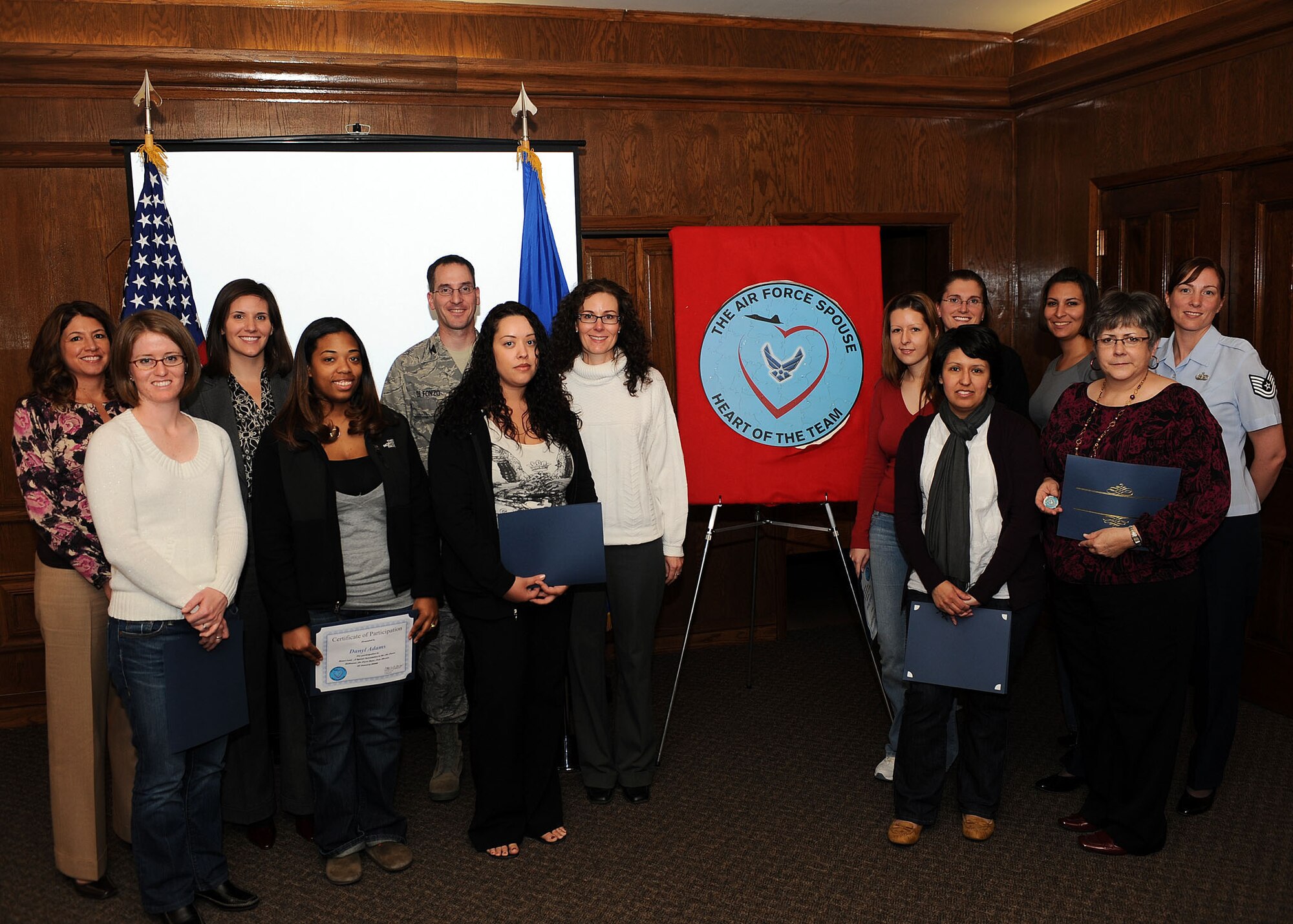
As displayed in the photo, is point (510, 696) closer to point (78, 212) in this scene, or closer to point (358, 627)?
point (358, 627)

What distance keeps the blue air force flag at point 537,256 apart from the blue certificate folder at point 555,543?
54.4 inches

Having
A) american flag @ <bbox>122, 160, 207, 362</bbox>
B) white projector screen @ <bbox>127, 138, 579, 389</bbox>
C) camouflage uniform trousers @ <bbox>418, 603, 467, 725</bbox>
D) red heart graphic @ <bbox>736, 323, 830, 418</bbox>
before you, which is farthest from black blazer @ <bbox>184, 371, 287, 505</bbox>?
red heart graphic @ <bbox>736, 323, 830, 418</bbox>

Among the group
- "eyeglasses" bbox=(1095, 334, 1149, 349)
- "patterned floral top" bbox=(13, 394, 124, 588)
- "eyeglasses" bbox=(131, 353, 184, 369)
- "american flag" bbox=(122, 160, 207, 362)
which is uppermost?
"american flag" bbox=(122, 160, 207, 362)

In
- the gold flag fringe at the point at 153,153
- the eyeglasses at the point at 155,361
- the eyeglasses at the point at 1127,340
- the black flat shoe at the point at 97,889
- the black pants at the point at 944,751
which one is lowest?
the black flat shoe at the point at 97,889

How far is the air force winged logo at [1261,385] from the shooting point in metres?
3.16

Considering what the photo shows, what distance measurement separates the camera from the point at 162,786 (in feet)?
8.34

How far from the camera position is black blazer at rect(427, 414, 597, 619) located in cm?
278

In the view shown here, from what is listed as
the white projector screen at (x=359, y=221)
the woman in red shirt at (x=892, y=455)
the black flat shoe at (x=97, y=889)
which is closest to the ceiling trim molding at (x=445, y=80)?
the white projector screen at (x=359, y=221)

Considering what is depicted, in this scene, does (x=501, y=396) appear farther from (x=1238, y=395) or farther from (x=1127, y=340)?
(x=1238, y=395)

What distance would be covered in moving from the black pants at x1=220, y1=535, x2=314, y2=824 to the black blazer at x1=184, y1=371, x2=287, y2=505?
0.32m

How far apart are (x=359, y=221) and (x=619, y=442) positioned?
1.76m

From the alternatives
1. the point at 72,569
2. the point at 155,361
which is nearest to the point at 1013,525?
the point at 155,361

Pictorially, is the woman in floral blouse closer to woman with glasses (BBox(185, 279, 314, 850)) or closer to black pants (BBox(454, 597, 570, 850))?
woman with glasses (BBox(185, 279, 314, 850))

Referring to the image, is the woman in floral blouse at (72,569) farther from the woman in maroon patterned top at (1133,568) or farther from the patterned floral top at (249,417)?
the woman in maroon patterned top at (1133,568)
